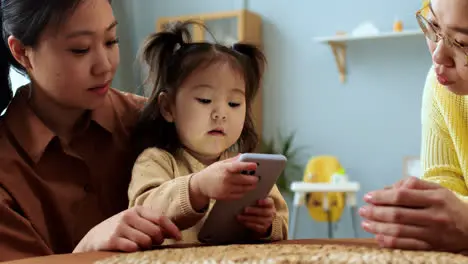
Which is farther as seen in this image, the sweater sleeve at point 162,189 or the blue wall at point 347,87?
the blue wall at point 347,87

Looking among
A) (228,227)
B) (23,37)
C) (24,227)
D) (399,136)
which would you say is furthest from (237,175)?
(399,136)

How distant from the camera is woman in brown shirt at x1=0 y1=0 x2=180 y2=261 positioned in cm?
108

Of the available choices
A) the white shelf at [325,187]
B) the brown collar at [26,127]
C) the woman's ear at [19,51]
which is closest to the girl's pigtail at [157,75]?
the brown collar at [26,127]

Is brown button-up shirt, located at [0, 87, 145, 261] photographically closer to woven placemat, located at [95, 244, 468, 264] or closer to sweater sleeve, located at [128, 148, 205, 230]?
sweater sleeve, located at [128, 148, 205, 230]

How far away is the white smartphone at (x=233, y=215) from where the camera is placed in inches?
34.7

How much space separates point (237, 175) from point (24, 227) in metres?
0.43

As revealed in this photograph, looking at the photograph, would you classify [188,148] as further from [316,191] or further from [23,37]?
[316,191]

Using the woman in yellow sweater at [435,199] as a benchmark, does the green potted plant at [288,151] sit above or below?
below

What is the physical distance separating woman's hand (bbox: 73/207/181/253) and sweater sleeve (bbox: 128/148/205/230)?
42mm

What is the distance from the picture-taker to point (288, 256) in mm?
623

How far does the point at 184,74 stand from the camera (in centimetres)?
115

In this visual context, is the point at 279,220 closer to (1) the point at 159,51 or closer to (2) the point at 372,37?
(1) the point at 159,51

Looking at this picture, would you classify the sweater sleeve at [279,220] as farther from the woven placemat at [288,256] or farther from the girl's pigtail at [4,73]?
the girl's pigtail at [4,73]

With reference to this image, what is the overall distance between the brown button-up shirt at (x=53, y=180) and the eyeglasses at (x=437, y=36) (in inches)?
25.3
